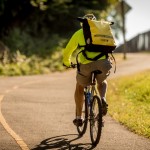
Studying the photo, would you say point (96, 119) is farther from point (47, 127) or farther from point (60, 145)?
point (47, 127)

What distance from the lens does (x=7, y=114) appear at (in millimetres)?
10273

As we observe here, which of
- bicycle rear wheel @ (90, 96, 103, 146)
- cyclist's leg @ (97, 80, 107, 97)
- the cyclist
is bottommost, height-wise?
bicycle rear wheel @ (90, 96, 103, 146)

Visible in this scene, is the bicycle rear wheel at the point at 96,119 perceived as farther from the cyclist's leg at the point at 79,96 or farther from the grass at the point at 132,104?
the grass at the point at 132,104

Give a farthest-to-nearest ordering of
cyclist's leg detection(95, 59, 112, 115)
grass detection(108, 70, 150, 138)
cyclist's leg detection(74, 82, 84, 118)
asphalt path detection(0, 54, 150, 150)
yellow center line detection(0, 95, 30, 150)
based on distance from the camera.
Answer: grass detection(108, 70, 150, 138), cyclist's leg detection(74, 82, 84, 118), cyclist's leg detection(95, 59, 112, 115), asphalt path detection(0, 54, 150, 150), yellow center line detection(0, 95, 30, 150)

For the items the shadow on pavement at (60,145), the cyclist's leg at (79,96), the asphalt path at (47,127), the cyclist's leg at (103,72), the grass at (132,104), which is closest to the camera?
the shadow on pavement at (60,145)

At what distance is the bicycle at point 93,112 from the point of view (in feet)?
24.3

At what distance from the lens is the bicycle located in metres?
7.40

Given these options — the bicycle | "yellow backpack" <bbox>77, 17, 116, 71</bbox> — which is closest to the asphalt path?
the bicycle

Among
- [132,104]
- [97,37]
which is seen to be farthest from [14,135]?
[132,104]

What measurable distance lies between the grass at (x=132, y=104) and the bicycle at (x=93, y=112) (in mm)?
1122

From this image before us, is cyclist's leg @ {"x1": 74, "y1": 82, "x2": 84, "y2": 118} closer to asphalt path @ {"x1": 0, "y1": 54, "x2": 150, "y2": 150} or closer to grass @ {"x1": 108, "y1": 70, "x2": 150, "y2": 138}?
asphalt path @ {"x1": 0, "y1": 54, "x2": 150, "y2": 150}

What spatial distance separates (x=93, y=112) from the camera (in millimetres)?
7875

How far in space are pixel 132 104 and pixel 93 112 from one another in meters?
4.62

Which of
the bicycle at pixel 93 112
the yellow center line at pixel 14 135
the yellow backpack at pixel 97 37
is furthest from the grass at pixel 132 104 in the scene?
the yellow center line at pixel 14 135
